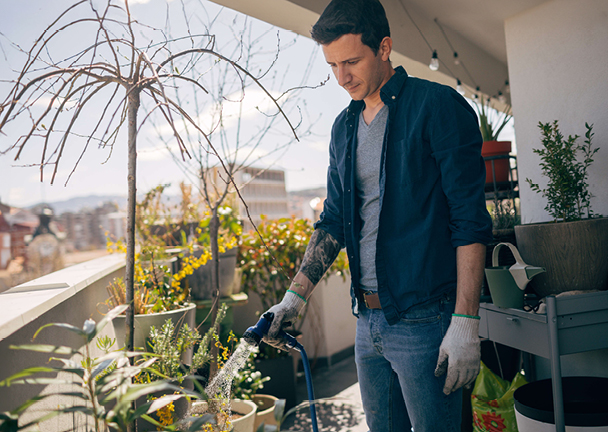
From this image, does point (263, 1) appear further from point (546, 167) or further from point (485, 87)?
point (485, 87)

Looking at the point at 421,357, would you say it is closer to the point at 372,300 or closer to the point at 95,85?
the point at 372,300

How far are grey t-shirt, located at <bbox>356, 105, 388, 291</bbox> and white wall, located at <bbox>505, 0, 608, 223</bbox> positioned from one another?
141 centimetres

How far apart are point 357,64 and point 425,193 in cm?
38

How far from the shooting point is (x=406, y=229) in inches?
41.1

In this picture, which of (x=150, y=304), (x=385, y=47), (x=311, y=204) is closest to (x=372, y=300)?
(x=385, y=47)

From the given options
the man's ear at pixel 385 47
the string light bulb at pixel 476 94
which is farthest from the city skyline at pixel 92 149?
the string light bulb at pixel 476 94

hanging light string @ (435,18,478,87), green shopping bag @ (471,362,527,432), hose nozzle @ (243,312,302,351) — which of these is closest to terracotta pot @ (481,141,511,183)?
green shopping bag @ (471,362,527,432)

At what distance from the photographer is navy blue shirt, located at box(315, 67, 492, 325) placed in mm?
984

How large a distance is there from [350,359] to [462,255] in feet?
9.96

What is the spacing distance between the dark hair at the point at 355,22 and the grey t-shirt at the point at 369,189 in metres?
0.18

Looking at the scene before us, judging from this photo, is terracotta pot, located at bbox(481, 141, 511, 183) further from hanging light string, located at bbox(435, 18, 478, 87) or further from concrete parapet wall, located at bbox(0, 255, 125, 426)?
concrete parapet wall, located at bbox(0, 255, 125, 426)

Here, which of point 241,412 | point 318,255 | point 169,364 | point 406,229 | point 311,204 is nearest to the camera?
point 406,229

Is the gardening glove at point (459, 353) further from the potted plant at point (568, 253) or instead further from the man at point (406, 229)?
A: the potted plant at point (568, 253)

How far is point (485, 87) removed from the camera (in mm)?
4117
